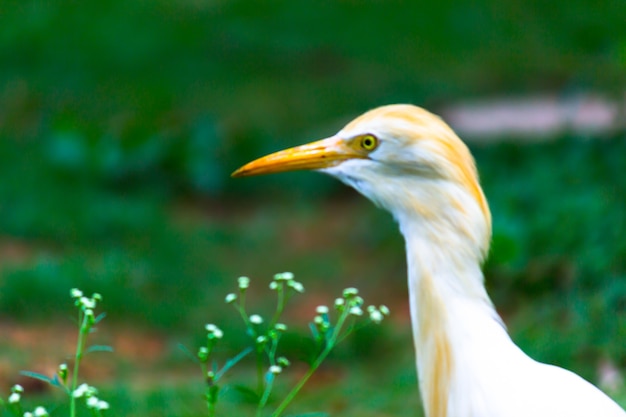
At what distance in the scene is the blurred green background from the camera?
538cm

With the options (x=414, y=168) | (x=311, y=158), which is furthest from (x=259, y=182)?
(x=414, y=168)

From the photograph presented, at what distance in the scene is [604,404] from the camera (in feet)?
9.29

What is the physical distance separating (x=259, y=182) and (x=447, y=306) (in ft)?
18.9

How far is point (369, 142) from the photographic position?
2.88 m

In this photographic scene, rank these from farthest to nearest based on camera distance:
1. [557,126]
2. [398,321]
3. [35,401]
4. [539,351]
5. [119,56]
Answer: [119,56] → [557,126] → [398,321] → [539,351] → [35,401]

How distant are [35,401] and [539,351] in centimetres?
211

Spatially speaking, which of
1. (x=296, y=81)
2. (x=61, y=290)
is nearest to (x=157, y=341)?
(x=61, y=290)

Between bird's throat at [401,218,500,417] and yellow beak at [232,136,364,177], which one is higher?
yellow beak at [232,136,364,177]

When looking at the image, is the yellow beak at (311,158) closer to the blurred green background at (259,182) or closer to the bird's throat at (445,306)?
the bird's throat at (445,306)

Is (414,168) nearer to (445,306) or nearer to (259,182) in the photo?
(445,306)

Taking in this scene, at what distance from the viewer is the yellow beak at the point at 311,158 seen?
2.92 metres

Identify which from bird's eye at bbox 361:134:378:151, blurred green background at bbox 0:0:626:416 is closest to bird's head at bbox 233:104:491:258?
bird's eye at bbox 361:134:378:151

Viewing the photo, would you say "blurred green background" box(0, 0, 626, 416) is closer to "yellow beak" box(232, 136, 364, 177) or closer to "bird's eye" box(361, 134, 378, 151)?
"yellow beak" box(232, 136, 364, 177)

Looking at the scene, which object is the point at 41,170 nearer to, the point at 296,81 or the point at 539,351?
the point at 296,81
